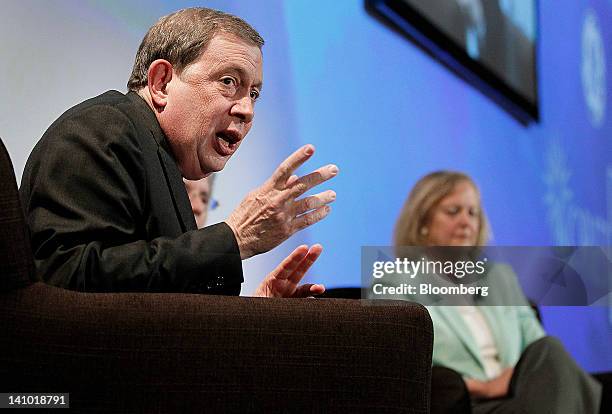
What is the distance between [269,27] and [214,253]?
1937 millimetres

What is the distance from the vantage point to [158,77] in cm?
199

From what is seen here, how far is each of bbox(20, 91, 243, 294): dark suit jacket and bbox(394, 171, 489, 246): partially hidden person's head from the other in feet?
5.70

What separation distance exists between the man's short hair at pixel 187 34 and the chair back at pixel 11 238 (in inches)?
30.5

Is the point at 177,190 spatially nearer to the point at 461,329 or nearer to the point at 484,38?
the point at 461,329

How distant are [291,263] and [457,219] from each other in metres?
1.72

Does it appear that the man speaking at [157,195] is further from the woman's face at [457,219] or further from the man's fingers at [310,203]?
the woman's face at [457,219]

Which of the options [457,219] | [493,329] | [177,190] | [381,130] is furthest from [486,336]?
[177,190]

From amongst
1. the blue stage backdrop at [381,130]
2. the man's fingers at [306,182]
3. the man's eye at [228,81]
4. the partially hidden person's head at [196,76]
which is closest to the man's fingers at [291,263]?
the man's fingers at [306,182]

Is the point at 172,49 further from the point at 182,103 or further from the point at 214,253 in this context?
the point at 214,253

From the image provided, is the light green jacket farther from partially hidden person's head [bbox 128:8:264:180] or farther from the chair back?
the chair back

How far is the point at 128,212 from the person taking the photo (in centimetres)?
157

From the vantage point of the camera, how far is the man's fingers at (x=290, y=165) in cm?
155

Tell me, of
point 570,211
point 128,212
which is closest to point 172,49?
point 128,212

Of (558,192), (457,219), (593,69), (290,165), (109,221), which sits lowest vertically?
(109,221)
